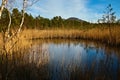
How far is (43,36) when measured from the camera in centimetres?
1984

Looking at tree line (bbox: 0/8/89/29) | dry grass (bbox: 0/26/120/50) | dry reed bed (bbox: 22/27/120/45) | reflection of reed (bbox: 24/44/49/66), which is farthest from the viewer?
dry grass (bbox: 0/26/120/50)

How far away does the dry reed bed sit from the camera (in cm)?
1300

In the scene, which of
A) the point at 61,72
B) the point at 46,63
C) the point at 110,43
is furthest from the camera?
the point at 110,43

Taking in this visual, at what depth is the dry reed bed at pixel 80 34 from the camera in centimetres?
1300

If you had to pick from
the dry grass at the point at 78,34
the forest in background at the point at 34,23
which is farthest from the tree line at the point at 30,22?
the dry grass at the point at 78,34

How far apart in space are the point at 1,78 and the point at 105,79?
95.6 inches

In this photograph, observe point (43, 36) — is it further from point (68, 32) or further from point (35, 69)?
point (35, 69)

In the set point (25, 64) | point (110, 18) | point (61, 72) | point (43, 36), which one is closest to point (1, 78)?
point (25, 64)

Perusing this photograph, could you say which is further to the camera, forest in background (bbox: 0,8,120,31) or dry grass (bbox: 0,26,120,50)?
dry grass (bbox: 0,26,120,50)

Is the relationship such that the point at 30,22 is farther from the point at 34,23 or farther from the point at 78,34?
the point at 78,34

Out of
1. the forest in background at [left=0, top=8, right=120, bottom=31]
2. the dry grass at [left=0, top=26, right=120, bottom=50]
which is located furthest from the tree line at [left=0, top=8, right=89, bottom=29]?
the dry grass at [left=0, top=26, right=120, bottom=50]

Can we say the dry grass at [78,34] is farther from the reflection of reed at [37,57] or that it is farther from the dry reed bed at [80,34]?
the reflection of reed at [37,57]

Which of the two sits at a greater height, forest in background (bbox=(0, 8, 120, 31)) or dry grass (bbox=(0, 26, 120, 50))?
forest in background (bbox=(0, 8, 120, 31))

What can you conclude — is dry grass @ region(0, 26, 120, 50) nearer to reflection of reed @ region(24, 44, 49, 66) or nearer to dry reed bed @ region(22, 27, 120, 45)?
dry reed bed @ region(22, 27, 120, 45)
